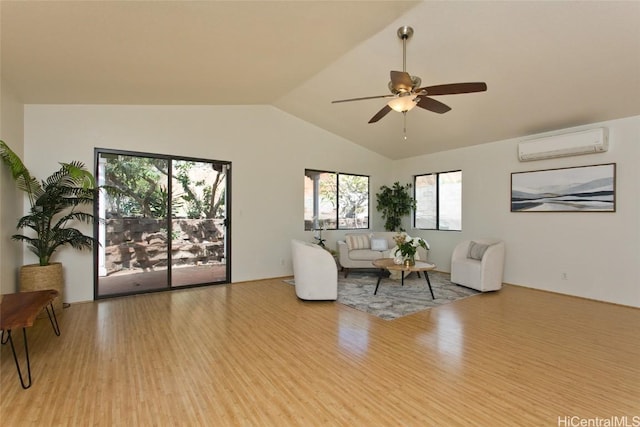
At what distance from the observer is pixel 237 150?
5641 millimetres

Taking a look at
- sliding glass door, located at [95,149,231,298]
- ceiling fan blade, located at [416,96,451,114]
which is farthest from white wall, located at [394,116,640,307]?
sliding glass door, located at [95,149,231,298]

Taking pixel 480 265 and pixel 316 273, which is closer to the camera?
pixel 316 273

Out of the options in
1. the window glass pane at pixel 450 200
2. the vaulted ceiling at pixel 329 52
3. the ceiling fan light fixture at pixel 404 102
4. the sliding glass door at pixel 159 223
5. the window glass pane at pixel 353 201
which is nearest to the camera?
the vaulted ceiling at pixel 329 52

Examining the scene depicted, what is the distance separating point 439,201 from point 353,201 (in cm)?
194

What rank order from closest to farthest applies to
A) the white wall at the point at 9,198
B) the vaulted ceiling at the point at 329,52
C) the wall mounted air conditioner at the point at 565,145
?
the vaulted ceiling at the point at 329,52, the white wall at the point at 9,198, the wall mounted air conditioner at the point at 565,145

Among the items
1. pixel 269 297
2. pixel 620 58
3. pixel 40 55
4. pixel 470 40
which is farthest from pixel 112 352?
pixel 620 58

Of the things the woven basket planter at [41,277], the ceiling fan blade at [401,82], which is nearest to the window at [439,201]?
the ceiling fan blade at [401,82]

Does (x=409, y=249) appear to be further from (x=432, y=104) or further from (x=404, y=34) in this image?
(x=404, y=34)

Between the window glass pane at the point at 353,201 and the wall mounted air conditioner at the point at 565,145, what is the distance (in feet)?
10.8

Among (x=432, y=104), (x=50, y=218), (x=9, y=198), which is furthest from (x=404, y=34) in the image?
(x=9, y=198)

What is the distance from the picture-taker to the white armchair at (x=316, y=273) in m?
4.27

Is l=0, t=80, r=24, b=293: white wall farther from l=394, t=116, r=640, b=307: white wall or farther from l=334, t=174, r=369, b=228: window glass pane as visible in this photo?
l=394, t=116, r=640, b=307: white wall

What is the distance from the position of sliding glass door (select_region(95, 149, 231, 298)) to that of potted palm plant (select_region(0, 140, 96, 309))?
36 cm

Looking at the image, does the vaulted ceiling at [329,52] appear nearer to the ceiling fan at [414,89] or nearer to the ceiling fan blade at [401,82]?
the ceiling fan at [414,89]
